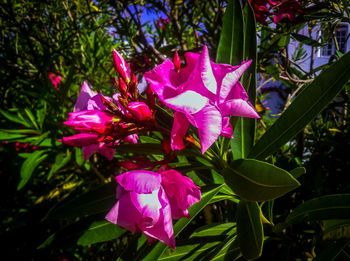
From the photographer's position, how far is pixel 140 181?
48 cm

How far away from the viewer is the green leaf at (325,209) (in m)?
0.63

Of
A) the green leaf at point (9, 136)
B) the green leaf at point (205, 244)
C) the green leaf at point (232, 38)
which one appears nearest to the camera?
the green leaf at point (232, 38)

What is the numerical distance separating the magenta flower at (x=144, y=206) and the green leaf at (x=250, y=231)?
0.58 feet

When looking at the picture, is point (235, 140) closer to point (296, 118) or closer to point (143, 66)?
point (296, 118)

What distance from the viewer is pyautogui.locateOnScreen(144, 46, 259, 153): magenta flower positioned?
440mm

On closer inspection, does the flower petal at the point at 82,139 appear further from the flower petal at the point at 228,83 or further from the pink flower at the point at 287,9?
the pink flower at the point at 287,9

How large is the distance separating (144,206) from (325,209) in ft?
1.55

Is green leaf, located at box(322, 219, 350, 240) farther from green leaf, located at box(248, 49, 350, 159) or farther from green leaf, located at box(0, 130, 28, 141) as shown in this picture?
green leaf, located at box(0, 130, 28, 141)

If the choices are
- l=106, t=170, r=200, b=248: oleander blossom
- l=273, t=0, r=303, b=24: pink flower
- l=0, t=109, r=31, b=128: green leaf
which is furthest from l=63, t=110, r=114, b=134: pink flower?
l=0, t=109, r=31, b=128: green leaf

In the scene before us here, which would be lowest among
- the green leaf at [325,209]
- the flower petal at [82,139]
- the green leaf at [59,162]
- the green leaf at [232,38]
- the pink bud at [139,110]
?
the green leaf at [59,162]

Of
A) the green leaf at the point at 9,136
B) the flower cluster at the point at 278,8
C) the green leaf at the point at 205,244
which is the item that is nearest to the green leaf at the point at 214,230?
the green leaf at the point at 205,244

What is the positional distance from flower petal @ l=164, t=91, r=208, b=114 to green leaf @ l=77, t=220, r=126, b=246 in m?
0.52

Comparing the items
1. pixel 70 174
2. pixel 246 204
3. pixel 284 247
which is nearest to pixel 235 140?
pixel 246 204

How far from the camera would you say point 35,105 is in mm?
1574
